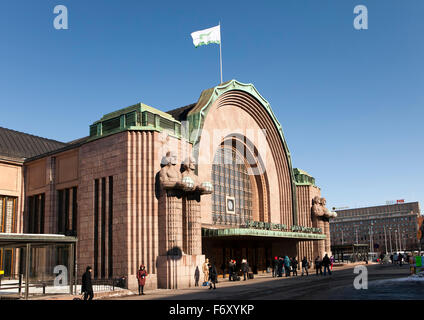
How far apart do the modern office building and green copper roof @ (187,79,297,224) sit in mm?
115607

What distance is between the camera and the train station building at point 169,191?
1151 inches

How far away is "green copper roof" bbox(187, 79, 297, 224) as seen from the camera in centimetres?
3516

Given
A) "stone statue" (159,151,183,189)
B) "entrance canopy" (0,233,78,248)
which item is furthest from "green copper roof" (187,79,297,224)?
"entrance canopy" (0,233,78,248)

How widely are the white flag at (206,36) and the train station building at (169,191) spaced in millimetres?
4159

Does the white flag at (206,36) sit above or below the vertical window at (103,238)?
above

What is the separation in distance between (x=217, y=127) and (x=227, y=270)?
1290 cm

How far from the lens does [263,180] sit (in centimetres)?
4556

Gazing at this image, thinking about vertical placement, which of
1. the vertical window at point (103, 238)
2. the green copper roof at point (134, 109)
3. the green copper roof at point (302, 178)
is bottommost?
the vertical window at point (103, 238)

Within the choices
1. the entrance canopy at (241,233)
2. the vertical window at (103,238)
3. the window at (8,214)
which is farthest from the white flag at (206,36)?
the window at (8,214)

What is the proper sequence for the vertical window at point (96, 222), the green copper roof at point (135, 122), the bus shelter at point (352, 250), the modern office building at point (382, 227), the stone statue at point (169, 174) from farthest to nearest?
the modern office building at point (382, 227) < the bus shelter at point (352, 250) < the vertical window at point (96, 222) < the green copper roof at point (135, 122) < the stone statue at point (169, 174)

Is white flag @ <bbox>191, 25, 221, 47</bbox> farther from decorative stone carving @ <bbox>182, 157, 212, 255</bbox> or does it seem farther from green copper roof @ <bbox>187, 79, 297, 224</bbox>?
decorative stone carving @ <bbox>182, 157, 212, 255</bbox>
